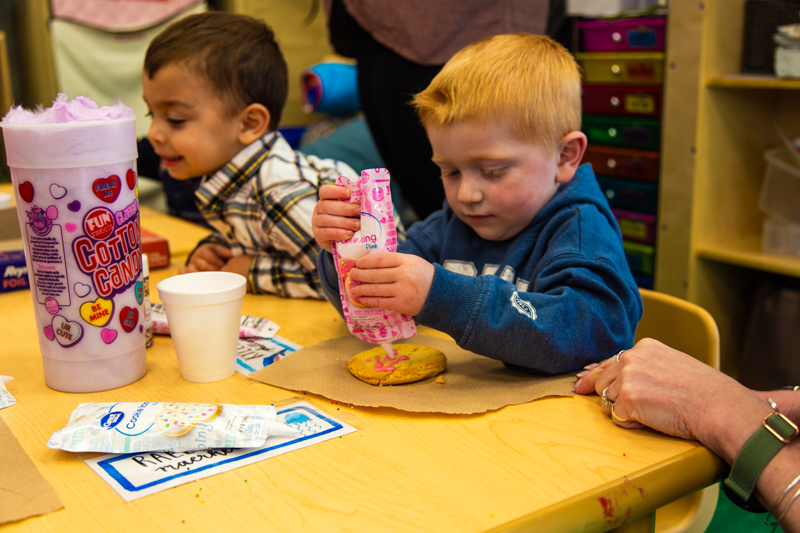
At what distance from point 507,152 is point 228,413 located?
0.49 metres

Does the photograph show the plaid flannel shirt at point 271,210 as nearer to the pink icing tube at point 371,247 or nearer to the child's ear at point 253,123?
the child's ear at point 253,123

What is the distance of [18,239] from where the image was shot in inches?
52.6

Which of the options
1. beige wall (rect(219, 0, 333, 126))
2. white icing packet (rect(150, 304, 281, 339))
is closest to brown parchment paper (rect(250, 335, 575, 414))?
white icing packet (rect(150, 304, 281, 339))

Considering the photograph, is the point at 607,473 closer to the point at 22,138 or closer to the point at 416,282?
the point at 416,282

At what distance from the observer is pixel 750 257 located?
2023 mm

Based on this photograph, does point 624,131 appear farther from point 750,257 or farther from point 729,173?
point 750,257

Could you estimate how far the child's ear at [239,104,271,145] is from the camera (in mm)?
1278

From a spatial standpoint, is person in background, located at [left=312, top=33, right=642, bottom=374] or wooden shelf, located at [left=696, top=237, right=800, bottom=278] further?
wooden shelf, located at [left=696, top=237, right=800, bottom=278]

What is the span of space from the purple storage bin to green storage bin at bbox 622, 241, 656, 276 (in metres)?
0.66

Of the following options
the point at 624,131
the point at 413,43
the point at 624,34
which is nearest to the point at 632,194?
the point at 624,131

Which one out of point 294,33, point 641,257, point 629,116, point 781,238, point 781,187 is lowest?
point 641,257

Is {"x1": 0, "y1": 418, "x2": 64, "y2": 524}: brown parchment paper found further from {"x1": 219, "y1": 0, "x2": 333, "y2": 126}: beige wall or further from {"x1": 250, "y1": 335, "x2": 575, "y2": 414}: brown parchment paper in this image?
{"x1": 219, "y1": 0, "x2": 333, "y2": 126}: beige wall

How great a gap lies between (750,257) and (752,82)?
19.9 inches

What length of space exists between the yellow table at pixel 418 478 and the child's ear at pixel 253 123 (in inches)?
26.1
